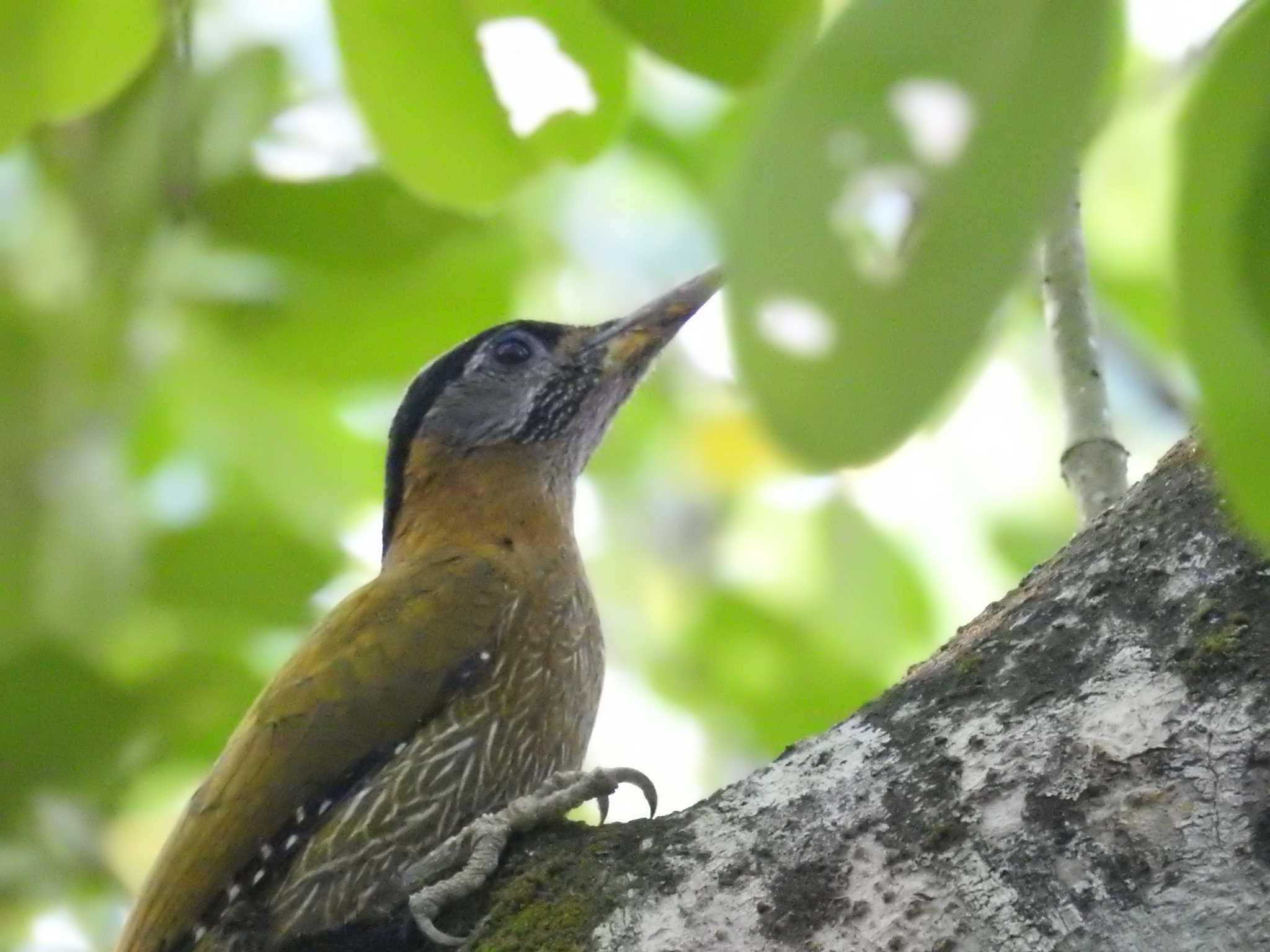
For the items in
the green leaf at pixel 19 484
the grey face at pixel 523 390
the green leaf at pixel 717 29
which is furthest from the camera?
the grey face at pixel 523 390

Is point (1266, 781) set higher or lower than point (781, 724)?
lower

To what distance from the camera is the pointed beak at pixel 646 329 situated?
161 inches

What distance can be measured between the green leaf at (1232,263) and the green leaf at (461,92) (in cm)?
101

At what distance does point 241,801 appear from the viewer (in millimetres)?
2971

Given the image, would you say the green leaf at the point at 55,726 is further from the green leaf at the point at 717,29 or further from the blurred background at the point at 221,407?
the green leaf at the point at 717,29

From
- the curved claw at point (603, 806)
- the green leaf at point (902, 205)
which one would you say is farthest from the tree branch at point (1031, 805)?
the green leaf at point (902, 205)

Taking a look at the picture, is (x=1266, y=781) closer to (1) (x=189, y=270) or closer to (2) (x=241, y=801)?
(2) (x=241, y=801)

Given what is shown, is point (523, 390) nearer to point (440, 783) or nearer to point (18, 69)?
point (440, 783)

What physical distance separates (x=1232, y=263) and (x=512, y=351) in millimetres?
3532

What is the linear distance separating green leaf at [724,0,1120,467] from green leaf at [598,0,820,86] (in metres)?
0.53

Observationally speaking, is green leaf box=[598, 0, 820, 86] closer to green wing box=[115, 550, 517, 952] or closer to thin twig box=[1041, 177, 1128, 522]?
thin twig box=[1041, 177, 1128, 522]

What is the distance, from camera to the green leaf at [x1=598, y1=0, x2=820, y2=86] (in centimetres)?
144

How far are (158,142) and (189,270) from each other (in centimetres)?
27

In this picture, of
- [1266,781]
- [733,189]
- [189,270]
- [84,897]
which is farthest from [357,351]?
[733,189]
